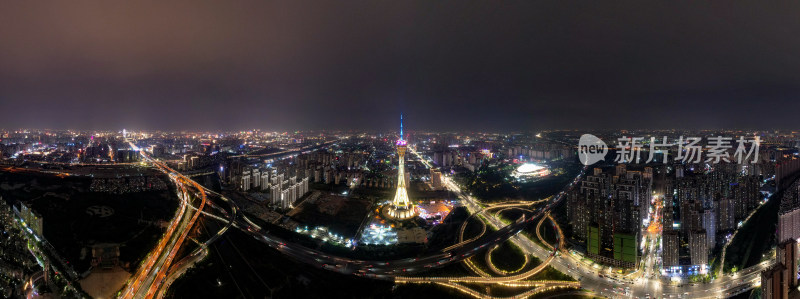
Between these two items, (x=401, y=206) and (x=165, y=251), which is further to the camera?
(x=401, y=206)

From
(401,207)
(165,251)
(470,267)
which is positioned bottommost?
(470,267)

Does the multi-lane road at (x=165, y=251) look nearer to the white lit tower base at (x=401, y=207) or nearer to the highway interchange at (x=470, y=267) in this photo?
the highway interchange at (x=470, y=267)

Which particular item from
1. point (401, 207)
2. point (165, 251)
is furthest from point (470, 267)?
point (165, 251)

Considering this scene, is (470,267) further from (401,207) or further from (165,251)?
(165,251)

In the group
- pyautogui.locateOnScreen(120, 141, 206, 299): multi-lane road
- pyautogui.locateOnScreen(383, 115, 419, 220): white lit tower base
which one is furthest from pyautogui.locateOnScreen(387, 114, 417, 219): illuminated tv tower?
pyautogui.locateOnScreen(120, 141, 206, 299): multi-lane road

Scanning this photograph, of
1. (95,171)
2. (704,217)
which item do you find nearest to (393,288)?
(704,217)

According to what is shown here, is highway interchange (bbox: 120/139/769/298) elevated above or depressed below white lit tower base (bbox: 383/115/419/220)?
below

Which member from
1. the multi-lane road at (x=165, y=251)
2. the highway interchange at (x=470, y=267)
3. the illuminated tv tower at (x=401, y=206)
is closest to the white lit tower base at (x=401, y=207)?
the illuminated tv tower at (x=401, y=206)

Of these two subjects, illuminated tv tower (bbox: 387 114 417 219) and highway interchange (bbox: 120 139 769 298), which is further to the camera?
illuminated tv tower (bbox: 387 114 417 219)

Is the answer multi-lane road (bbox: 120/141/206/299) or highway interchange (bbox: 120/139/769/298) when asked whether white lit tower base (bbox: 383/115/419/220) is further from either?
multi-lane road (bbox: 120/141/206/299)

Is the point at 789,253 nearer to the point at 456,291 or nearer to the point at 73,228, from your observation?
the point at 456,291

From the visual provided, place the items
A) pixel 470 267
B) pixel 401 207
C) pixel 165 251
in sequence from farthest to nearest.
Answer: pixel 401 207, pixel 165 251, pixel 470 267
